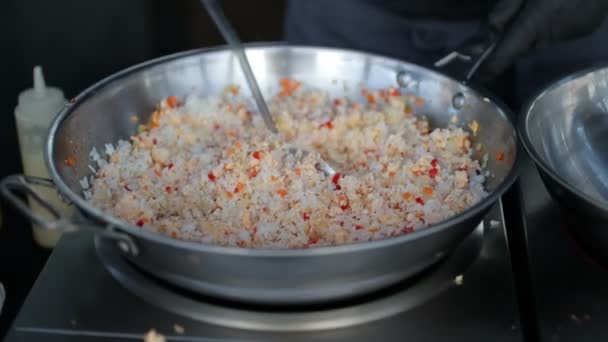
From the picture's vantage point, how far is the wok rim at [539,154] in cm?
87

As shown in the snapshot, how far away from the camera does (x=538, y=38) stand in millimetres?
1211

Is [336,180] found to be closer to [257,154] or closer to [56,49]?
[257,154]

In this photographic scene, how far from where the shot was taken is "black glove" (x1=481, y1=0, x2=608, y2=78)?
1.19 m

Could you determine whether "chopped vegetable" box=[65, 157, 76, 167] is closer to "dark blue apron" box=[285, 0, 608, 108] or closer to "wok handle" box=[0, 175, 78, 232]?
"wok handle" box=[0, 175, 78, 232]

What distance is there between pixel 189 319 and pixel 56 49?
1.19 meters

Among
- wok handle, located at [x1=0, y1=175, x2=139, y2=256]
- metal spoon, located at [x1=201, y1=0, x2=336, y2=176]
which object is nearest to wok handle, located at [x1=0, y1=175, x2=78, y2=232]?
wok handle, located at [x1=0, y1=175, x2=139, y2=256]

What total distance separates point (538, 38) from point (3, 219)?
126 cm

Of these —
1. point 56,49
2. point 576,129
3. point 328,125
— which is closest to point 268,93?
point 328,125

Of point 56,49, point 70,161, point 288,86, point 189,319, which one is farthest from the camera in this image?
point 56,49

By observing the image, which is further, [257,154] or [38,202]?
[257,154]

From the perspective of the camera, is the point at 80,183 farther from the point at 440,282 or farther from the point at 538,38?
the point at 538,38

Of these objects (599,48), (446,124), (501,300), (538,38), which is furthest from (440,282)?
(599,48)

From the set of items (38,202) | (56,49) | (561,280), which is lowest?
(561,280)

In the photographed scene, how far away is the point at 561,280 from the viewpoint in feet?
3.20
